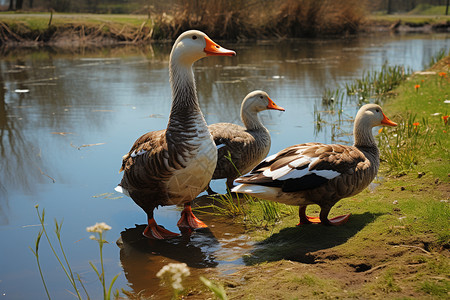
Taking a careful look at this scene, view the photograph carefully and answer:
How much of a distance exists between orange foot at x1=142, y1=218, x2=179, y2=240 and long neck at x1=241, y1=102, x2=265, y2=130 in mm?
2345

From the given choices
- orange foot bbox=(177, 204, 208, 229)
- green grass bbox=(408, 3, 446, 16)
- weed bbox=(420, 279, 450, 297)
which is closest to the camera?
weed bbox=(420, 279, 450, 297)

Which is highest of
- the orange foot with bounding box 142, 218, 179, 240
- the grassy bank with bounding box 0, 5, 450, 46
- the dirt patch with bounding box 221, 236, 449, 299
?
the grassy bank with bounding box 0, 5, 450, 46

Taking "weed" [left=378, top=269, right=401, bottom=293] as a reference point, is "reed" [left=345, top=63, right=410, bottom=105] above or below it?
above

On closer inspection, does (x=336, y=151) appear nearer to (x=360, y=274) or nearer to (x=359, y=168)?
(x=359, y=168)

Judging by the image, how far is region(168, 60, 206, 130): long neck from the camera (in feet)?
16.1

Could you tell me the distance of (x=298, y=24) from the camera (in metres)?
27.8

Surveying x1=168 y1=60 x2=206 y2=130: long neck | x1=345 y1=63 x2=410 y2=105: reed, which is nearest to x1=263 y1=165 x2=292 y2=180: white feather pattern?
x1=168 y1=60 x2=206 y2=130: long neck

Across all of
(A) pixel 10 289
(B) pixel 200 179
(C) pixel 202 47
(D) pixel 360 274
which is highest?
(C) pixel 202 47

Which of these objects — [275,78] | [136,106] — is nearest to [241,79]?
[275,78]

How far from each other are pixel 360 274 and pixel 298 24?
2578 centimetres

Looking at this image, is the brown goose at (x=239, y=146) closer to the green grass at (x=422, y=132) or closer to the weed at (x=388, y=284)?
the green grass at (x=422, y=132)

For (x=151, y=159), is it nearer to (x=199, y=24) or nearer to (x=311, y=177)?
(x=311, y=177)

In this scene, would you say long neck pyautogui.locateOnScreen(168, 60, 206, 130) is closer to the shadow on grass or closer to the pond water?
the pond water

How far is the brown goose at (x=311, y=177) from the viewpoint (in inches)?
177
